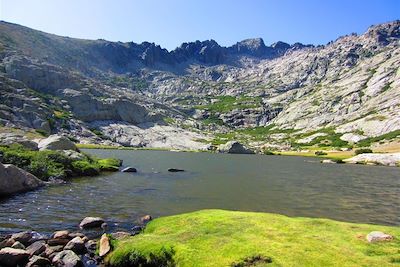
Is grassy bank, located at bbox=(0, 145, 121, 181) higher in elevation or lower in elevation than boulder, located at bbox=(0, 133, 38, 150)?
lower

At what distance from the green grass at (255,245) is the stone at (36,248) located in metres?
5.04

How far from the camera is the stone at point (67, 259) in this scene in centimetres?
2289

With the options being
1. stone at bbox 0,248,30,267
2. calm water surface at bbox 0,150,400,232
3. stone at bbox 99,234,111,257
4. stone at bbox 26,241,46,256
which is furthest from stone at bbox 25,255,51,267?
calm water surface at bbox 0,150,400,232

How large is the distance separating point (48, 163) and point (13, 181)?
619 inches

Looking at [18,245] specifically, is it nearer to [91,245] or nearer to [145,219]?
[91,245]

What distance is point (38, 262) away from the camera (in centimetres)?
2277

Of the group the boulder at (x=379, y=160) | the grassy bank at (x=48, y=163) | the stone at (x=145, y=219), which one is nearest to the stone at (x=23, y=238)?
the stone at (x=145, y=219)

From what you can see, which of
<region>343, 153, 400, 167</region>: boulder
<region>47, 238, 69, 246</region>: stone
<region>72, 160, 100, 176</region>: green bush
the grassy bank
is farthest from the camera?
<region>343, 153, 400, 167</region>: boulder

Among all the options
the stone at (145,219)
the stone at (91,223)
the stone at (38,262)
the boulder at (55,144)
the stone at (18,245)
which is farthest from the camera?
the boulder at (55,144)

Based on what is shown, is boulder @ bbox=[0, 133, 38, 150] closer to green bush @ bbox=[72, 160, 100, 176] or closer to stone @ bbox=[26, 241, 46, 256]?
green bush @ bbox=[72, 160, 100, 176]

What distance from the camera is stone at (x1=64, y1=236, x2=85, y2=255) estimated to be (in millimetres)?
25506

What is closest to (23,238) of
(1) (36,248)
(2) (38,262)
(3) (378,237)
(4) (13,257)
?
(1) (36,248)

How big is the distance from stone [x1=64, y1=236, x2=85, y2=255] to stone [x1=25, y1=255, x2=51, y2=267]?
2.41m

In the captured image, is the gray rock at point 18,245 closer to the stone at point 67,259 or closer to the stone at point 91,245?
the stone at point 67,259
